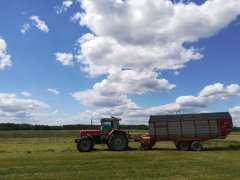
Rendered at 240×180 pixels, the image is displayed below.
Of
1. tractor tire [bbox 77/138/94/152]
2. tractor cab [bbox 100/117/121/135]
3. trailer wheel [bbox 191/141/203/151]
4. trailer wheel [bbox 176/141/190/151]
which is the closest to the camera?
trailer wheel [bbox 191/141/203/151]

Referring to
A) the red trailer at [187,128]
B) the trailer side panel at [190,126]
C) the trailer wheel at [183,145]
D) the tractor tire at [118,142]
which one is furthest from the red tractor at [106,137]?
the trailer wheel at [183,145]

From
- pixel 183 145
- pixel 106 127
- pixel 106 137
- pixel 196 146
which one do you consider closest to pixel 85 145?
pixel 106 137

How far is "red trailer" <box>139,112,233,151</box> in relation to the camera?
99.2 ft

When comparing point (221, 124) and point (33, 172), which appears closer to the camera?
point (33, 172)

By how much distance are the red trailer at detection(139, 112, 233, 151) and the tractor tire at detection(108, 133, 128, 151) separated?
138 centimetres

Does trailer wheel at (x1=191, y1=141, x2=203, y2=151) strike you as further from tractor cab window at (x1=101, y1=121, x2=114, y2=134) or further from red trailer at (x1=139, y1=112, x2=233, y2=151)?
tractor cab window at (x1=101, y1=121, x2=114, y2=134)

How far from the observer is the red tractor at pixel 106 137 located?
30062mm

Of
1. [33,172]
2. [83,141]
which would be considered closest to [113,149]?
[83,141]

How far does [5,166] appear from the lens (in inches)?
736

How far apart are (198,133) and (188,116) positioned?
149 centimetres

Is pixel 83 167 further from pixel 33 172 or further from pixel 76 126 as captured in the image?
pixel 76 126

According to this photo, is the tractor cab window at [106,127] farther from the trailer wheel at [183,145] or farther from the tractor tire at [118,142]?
the trailer wheel at [183,145]

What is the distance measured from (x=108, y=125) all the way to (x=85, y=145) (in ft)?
8.03

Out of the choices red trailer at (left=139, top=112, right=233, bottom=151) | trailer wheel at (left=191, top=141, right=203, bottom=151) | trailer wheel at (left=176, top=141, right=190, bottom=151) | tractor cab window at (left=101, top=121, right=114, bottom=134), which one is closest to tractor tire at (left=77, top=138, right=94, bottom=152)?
tractor cab window at (left=101, top=121, right=114, bottom=134)
